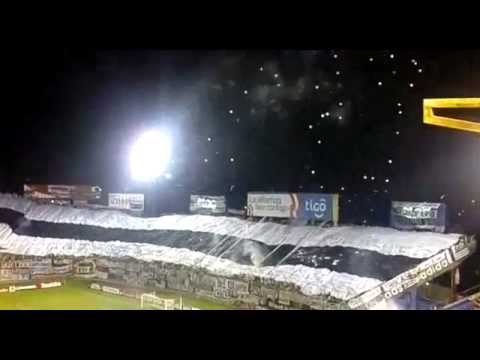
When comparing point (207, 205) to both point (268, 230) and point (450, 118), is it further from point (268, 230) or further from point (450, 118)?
point (450, 118)

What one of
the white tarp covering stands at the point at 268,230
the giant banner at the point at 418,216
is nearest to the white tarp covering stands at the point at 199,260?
the white tarp covering stands at the point at 268,230

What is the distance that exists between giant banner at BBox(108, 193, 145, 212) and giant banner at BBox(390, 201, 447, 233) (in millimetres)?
1398

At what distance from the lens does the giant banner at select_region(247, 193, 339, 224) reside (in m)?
3.54

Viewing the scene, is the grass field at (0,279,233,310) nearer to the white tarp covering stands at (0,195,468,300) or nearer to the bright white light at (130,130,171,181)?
the white tarp covering stands at (0,195,468,300)

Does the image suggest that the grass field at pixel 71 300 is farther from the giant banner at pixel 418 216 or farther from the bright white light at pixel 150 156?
A: the giant banner at pixel 418 216

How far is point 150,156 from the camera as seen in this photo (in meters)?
3.68

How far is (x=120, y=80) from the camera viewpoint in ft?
12.2

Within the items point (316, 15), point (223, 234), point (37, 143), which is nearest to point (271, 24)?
point (316, 15)

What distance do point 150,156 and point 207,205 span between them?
43 centimetres

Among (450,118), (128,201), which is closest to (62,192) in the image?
(128,201)

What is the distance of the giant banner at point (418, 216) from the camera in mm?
3340

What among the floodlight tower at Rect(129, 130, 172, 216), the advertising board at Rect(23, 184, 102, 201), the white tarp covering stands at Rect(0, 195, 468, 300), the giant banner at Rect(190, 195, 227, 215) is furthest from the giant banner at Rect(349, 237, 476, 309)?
the advertising board at Rect(23, 184, 102, 201)

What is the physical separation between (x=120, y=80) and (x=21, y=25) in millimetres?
611

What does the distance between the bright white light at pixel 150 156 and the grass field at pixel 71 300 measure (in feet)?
2.23
